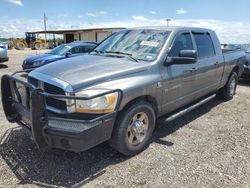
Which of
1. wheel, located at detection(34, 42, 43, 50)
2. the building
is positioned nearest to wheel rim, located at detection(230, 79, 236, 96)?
the building

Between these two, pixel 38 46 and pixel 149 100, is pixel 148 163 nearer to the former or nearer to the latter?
pixel 149 100

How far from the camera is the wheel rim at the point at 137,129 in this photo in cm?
378

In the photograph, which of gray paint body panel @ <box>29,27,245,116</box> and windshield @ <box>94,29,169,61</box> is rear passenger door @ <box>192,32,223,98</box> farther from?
windshield @ <box>94,29,169,61</box>

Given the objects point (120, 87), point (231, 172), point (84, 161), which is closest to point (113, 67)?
point (120, 87)

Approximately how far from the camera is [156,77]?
395 centimetres

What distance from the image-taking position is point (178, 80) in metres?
4.43

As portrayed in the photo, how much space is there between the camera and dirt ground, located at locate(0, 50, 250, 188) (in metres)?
3.27

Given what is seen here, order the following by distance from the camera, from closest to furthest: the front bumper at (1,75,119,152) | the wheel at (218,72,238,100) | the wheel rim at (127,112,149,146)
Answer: the front bumper at (1,75,119,152)
the wheel rim at (127,112,149,146)
the wheel at (218,72,238,100)

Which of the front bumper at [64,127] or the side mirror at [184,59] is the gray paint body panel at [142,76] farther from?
the front bumper at [64,127]

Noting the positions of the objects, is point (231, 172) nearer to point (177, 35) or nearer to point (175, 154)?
point (175, 154)

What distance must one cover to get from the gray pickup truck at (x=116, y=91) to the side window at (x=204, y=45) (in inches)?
1.0

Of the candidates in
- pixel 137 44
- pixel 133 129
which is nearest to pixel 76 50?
pixel 137 44

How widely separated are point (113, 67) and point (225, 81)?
3989 mm

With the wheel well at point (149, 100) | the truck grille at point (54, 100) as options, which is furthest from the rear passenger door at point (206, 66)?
the truck grille at point (54, 100)
